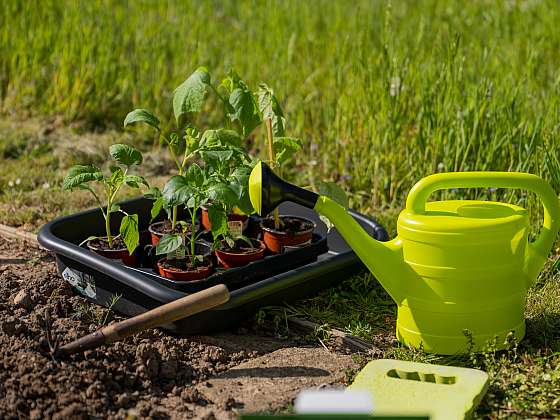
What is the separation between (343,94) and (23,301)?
1763 mm

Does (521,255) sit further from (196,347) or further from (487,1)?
(487,1)

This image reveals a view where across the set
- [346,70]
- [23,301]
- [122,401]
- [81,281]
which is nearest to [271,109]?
[81,281]

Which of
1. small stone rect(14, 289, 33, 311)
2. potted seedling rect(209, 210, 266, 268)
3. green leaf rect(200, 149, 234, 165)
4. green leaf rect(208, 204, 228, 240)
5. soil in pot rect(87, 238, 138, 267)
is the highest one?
green leaf rect(200, 149, 234, 165)

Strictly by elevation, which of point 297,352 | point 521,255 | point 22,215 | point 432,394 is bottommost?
point 22,215

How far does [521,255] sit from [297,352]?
0.67 metres

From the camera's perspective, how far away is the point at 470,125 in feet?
11.4

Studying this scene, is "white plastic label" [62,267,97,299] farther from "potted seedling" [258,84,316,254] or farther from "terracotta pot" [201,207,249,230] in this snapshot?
"potted seedling" [258,84,316,254]

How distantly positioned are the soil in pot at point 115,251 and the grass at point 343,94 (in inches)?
22.7

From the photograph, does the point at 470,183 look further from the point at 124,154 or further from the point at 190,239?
the point at 124,154

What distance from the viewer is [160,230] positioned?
9.51 ft

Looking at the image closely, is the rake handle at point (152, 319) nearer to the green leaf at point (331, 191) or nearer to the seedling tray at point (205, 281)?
the seedling tray at point (205, 281)

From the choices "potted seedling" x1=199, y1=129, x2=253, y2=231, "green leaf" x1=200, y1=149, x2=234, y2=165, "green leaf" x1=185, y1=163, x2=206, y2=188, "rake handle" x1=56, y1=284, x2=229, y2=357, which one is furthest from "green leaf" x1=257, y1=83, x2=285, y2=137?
"rake handle" x1=56, y1=284, x2=229, y2=357

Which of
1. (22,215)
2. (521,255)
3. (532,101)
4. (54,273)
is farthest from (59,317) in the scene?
(532,101)

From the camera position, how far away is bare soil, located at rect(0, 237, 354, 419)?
6.97ft
